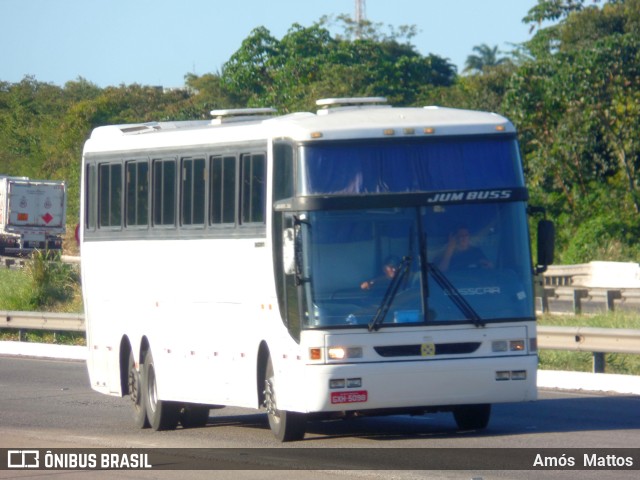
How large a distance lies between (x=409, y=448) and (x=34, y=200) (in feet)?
156

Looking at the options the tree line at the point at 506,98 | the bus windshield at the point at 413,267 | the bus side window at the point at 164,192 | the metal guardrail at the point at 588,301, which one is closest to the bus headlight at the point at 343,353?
the bus windshield at the point at 413,267

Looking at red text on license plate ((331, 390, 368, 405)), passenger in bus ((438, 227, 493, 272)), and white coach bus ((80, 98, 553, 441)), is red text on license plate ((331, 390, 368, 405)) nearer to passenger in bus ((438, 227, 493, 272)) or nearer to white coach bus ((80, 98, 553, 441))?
white coach bus ((80, 98, 553, 441))

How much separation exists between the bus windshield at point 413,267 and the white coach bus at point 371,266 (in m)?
0.01

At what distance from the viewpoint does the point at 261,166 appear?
1299 cm

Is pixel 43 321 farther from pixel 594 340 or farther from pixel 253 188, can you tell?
pixel 253 188

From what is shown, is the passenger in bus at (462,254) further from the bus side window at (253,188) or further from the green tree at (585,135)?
the green tree at (585,135)

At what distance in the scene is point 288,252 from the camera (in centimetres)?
1212

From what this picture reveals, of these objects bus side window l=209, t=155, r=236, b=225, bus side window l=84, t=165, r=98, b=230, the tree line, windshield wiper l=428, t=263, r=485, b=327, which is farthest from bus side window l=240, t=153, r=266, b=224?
the tree line

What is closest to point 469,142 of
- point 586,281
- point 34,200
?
point 586,281

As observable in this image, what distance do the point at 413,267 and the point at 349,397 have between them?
1.33m

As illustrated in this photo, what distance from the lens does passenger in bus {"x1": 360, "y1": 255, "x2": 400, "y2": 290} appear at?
12008 mm

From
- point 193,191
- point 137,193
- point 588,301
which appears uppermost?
point 137,193

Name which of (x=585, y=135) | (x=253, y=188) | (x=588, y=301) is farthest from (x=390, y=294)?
(x=585, y=135)

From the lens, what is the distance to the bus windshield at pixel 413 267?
39.2 ft
